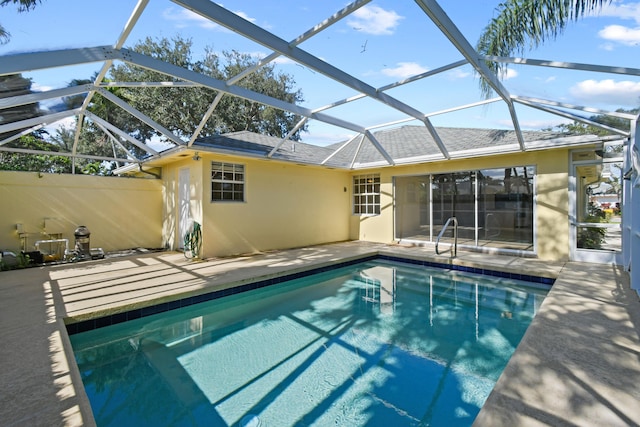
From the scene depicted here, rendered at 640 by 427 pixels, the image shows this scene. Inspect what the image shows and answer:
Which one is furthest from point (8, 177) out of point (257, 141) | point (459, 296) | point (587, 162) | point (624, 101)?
point (587, 162)

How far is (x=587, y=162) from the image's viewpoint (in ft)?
23.4

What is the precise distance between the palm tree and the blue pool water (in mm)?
4586

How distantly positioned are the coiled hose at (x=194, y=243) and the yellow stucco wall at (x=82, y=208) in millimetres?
3181

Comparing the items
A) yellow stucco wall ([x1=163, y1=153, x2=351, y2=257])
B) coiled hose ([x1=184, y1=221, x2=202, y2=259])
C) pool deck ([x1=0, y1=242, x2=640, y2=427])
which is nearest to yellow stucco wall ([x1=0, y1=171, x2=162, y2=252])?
yellow stucco wall ([x1=163, y1=153, x2=351, y2=257])

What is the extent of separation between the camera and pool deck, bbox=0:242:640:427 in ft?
7.18

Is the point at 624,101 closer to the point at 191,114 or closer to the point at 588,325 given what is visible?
the point at 588,325

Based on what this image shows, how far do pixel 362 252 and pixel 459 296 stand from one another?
324 cm

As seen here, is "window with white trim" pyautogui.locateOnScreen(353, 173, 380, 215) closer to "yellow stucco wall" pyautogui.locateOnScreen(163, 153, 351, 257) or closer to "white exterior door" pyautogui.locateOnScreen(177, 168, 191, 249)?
"yellow stucco wall" pyautogui.locateOnScreen(163, 153, 351, 257)

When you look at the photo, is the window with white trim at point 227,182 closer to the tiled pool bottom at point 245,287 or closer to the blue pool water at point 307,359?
the tiled pool bottom at point 245,287

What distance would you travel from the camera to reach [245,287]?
596 cm

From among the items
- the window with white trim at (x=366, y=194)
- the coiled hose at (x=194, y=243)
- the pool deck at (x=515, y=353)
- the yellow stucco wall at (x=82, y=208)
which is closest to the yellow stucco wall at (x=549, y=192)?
the pool deck at (x=515, y=353)

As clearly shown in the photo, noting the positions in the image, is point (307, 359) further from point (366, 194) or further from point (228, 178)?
point (366, 194)

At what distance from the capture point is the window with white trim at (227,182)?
8359 mm

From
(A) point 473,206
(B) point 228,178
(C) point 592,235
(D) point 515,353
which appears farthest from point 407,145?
(D) point 515,353
